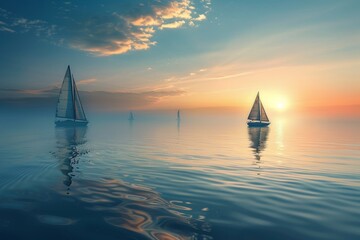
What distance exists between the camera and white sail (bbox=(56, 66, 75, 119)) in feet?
305

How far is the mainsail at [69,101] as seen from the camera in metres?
93.1

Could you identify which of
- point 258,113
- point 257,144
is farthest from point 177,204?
point 258,113

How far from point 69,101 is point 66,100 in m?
1.19

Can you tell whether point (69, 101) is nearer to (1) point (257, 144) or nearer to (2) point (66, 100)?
(2) point (66, 100)

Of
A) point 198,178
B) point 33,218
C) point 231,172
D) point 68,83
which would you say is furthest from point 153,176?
point 68,83

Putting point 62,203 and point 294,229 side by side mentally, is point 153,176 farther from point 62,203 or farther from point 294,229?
point 294,229

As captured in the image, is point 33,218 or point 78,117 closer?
point 33,218

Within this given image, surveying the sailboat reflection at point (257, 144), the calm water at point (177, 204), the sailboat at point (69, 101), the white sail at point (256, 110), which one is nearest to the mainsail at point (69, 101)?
the sailboat at point (69, 101)

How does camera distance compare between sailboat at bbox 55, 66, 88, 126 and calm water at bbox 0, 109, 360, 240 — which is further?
sailboat at bbox 55, 66, 88, 126

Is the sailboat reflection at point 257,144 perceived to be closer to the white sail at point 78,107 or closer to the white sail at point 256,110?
the white sail at point 256,110

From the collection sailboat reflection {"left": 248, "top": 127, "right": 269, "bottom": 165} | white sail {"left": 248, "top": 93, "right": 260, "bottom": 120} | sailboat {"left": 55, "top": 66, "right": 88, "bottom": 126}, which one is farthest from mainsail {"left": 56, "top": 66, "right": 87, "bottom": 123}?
white sail {"left": 248, "top": 93, "right": 260, "bottom": 120}

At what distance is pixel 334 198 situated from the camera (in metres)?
15.1

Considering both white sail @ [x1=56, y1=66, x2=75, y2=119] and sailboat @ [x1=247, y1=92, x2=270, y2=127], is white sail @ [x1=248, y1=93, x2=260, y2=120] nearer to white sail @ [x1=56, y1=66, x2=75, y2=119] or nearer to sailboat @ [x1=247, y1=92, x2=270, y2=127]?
sailboat @ [x1=247, y1=92, x2=270, y2=127]

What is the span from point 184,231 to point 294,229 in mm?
4827
